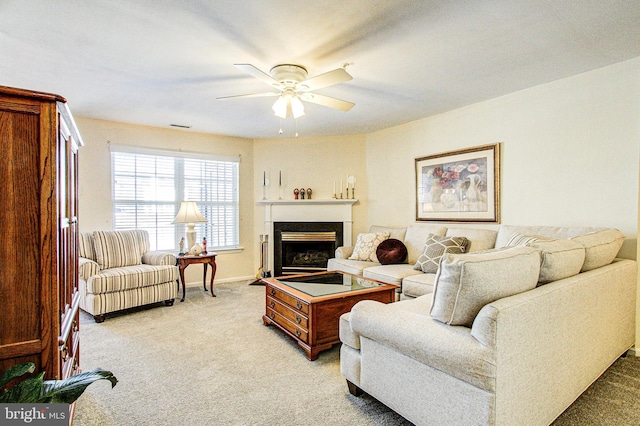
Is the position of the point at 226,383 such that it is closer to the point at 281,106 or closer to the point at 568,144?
the point at 281,106

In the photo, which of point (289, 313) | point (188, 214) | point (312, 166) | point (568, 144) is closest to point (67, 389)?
point (289, 313)

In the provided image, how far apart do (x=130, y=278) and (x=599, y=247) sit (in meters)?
4.29

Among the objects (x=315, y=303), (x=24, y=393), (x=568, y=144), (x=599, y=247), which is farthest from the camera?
(x=568, y=144)

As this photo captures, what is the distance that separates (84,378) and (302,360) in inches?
68.0

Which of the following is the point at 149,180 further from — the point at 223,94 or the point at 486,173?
the point at 486,173

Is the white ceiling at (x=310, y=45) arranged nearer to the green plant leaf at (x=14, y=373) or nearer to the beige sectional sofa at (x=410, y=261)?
the beige sectional sofa at (x=410, y=261)

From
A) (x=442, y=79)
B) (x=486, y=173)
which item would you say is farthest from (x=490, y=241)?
(x=442, y=79)

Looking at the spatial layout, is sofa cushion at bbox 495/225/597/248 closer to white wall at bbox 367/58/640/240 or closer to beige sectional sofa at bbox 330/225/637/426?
white wall at bbox 367/58/640/240

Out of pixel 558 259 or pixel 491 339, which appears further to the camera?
pixel 558 259

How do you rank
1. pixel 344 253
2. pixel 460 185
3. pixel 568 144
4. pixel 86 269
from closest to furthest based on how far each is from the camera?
1. pixel 568 144
2. pixel 86 269
3. pixel 460 185
4. pixel 344 253

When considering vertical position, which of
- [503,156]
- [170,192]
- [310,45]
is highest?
[310,45]

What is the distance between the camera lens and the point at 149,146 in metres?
4.78

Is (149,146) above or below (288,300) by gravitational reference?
above

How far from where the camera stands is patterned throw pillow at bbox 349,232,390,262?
14.6 feet
